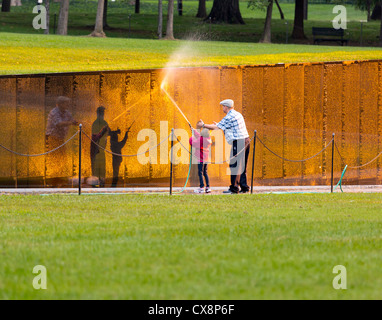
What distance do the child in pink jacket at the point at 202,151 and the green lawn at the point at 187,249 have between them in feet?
10.0

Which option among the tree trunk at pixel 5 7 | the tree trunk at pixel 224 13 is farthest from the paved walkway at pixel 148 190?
the tree trunk at pixel 5 7

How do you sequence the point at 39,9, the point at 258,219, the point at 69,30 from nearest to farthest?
the point at 258,219 → the point at 69,30 → the point at 39,9

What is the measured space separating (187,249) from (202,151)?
761cm

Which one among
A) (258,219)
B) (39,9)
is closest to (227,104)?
(258,219)

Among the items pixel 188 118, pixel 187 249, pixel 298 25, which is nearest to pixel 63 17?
pixel 298 25

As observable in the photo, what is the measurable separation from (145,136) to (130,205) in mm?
4794

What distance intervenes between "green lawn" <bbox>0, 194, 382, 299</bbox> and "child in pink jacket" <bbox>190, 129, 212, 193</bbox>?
305 centimetres

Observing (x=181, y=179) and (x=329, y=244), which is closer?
(x=329, y=244)

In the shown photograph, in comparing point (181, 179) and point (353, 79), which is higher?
point (353, 79)

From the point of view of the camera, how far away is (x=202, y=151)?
615 inches

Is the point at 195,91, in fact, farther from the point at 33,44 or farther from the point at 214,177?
the point at 33,44

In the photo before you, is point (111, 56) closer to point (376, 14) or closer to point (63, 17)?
point (63, 17)
